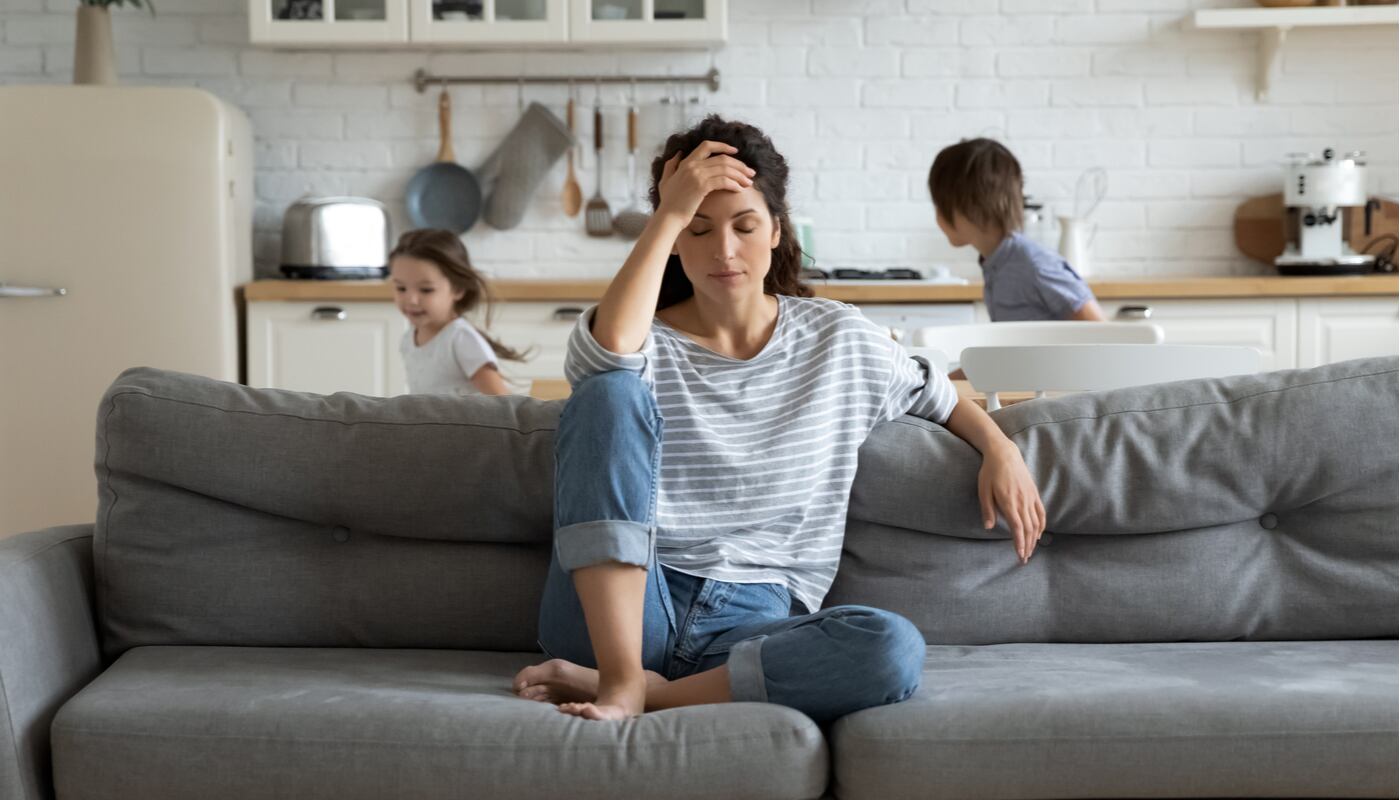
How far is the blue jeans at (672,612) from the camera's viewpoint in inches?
61.8

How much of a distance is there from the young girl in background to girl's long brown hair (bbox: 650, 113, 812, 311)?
1.22m

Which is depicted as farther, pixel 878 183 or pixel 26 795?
pixel 878 183

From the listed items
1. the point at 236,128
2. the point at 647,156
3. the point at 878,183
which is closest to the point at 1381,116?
the point at 878,183

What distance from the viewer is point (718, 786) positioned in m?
1.49

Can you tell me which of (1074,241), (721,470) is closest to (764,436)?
(721,470)

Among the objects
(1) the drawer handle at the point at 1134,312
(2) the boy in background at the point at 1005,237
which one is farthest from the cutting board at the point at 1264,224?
(2) the boy in background at the point at 1005,237

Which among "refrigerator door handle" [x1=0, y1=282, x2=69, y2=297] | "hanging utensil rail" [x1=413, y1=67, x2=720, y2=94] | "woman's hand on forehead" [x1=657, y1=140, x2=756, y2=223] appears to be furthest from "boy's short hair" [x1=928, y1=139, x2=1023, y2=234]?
"refrigerator door handle" [x1=0, y1=282, x2=69, y2=297]

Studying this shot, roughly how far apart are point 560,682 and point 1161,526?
83 centimetres

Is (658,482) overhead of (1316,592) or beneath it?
overhead

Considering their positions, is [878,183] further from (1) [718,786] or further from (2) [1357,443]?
(1) [718,786]

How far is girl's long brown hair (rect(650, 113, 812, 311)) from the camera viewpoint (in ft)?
6.16

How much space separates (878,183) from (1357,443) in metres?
2.73

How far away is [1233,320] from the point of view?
3.98 meters

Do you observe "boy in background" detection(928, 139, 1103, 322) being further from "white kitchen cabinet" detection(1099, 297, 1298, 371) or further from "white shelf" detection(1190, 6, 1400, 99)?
"white shelf" detection(1190, 6, 1400, 99)
